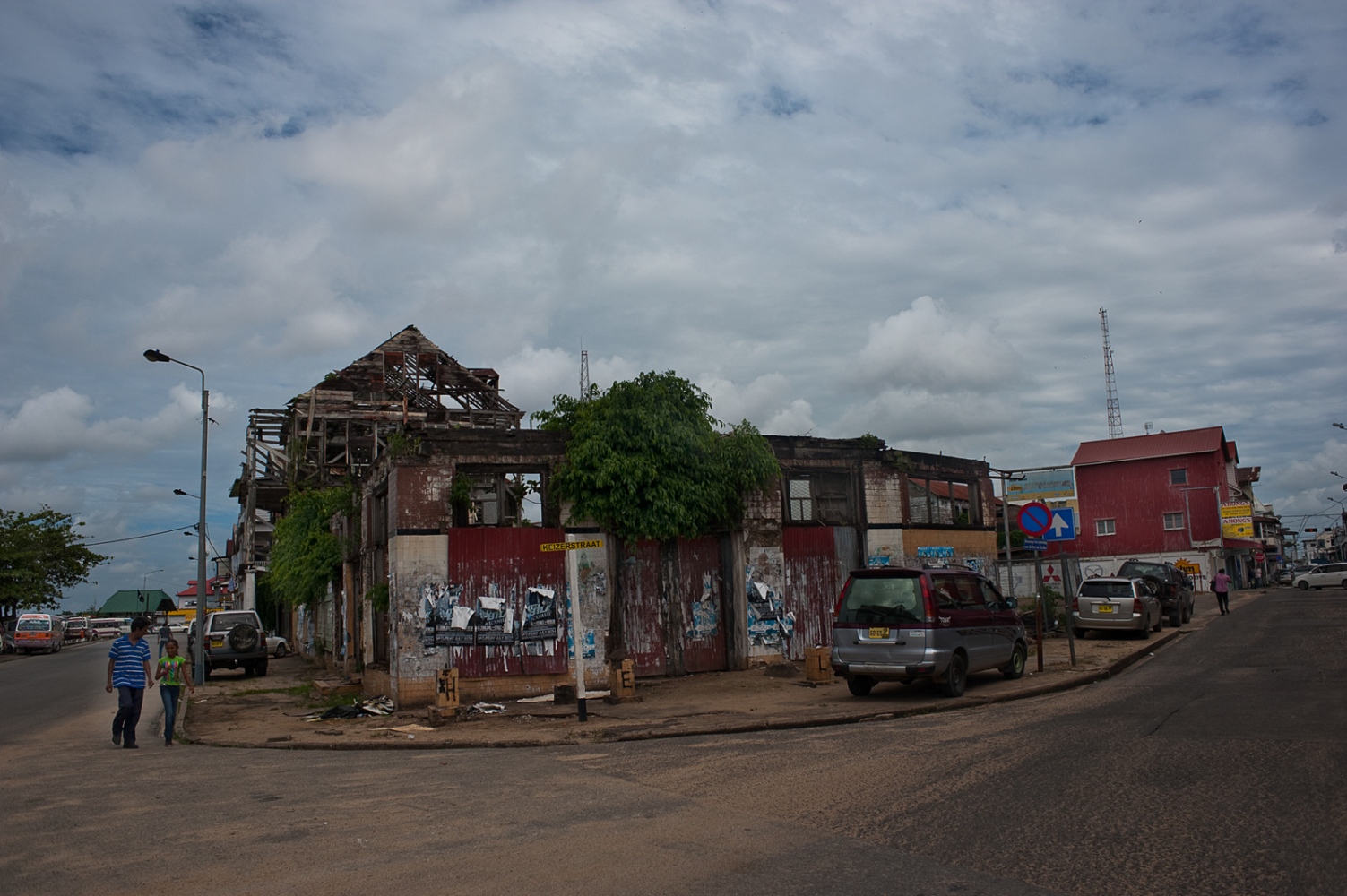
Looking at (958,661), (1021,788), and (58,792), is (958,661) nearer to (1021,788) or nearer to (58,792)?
(1021,788)

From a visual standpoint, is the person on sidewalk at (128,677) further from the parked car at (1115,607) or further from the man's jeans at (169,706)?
the parked car at (1115,607)

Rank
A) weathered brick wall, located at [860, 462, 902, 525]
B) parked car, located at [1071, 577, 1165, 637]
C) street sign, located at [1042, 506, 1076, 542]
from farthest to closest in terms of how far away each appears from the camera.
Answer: parked car, located at [1071, 577, 1165, 637], weathered brick wall, located at [860, 462, 902, 525], street sign, located at [1042, 506, 1076, 542]

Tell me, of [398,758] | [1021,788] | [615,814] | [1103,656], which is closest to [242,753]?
[398,758]

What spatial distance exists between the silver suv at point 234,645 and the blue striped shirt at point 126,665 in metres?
13.9

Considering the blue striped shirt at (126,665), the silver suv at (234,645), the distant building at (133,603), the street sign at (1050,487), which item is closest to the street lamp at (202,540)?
the silver suv at (234,645)

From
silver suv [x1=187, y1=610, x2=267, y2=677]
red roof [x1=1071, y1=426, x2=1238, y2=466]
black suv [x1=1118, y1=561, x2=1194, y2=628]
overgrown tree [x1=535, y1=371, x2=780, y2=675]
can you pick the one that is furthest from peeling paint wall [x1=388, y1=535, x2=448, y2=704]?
red roof [x1=1071, y1=426, x2=1238, y2=466]

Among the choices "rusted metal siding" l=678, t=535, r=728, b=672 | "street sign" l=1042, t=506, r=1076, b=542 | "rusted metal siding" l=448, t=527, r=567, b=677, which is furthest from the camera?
"rusted metal siding" l=678, t=535, r=728, b=672

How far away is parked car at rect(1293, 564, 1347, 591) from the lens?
5306 centimetres

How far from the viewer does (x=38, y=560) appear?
54.3 m

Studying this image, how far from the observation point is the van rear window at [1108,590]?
24094mm

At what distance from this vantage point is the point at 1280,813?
6.75 m

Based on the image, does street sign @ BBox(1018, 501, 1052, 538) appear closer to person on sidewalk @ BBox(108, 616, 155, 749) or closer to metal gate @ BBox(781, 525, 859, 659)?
metal gate @ BBox(781, 525, 859, 659)

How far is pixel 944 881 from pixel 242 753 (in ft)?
32.5

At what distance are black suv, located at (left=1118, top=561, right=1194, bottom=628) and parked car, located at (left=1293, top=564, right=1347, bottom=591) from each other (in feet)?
95.7
